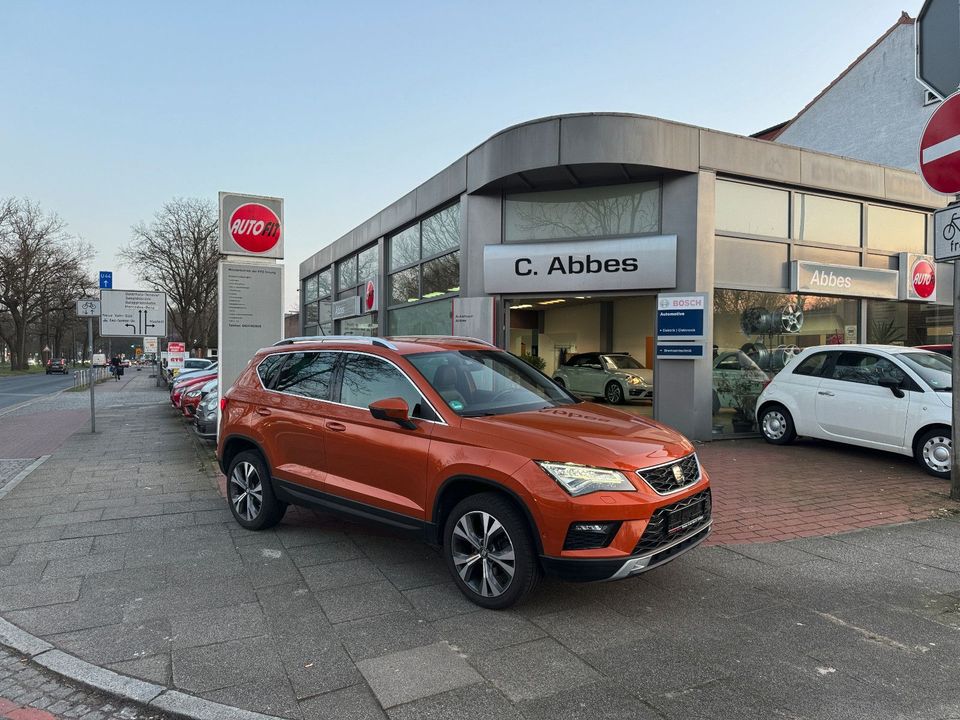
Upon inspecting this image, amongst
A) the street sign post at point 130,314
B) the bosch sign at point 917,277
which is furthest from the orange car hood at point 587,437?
the street sign post at point 130,314

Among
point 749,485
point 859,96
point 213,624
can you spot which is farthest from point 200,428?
point 859,96

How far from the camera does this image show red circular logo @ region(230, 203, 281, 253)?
33.1 ft

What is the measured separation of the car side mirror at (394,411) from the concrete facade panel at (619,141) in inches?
295

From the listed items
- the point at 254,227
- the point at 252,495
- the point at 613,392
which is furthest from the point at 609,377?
the point at 252,495

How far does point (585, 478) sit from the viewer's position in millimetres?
3525

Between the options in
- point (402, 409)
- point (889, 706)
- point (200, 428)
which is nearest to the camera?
point (889, 706)

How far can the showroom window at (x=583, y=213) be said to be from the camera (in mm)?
11172

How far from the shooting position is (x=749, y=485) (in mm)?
7297

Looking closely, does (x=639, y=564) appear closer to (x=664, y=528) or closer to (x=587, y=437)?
(x=664, y=528)

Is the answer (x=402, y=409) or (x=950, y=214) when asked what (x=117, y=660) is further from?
(x=950, y=214)

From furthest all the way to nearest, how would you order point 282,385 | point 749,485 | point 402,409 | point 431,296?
point 431,296
point 749,485
point 282,385
point 402,409

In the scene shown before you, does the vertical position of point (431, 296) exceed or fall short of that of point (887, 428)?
it exceeds it

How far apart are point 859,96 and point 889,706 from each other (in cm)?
2402

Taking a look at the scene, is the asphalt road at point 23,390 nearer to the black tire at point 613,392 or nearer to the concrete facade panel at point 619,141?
the black tire at point 613,392
